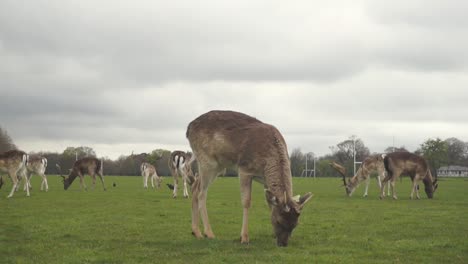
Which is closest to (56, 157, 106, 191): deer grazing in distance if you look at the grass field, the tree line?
the grass field

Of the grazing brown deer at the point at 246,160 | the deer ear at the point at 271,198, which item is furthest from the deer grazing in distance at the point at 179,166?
the deer ear at the point at 271,198

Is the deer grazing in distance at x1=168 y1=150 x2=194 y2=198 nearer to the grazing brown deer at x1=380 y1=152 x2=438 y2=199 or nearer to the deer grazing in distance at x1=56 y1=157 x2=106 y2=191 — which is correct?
the deer grazing in distance at x1=56 y1=157 x2=106 y2=191

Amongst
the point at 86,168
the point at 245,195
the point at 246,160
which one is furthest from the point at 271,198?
the point at 86,168

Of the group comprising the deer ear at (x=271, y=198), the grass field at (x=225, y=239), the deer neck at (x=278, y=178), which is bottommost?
the grass field at (x=225, y=239)

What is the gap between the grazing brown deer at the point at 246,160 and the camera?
1083 cm

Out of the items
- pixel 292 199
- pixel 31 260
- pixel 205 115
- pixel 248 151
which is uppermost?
pixel 205 115

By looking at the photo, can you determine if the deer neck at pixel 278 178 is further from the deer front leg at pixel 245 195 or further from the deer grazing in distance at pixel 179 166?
the deer grazing in distance at pixel 179 166

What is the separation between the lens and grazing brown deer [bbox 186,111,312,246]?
35.5ft

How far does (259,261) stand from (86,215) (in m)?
11.3

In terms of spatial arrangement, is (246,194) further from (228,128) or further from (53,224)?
(53,224)

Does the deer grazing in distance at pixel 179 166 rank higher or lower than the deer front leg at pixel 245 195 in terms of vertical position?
higher

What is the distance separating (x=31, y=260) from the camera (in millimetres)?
9656

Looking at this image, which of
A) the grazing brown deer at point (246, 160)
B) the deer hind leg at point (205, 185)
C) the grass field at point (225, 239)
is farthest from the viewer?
the deer hind leg at point (205, 185)

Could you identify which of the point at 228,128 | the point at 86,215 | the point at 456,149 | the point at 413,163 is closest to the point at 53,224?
the point at 86,215
